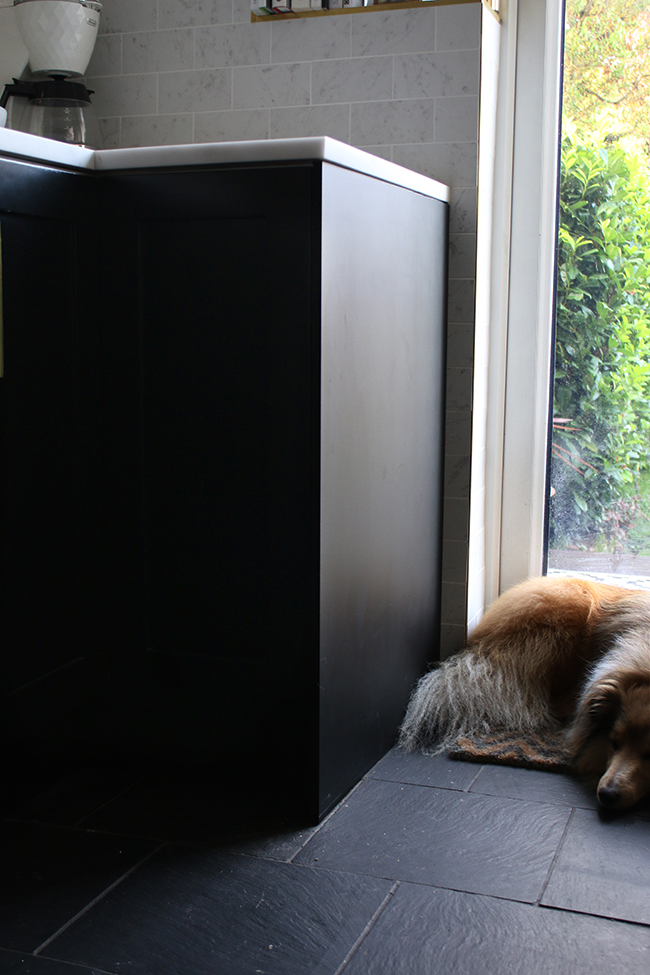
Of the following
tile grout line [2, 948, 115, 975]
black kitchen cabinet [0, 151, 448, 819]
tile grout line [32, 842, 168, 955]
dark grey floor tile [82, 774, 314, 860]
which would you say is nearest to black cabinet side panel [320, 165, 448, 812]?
black kitchen cabinet [0, 151, 448, 819]

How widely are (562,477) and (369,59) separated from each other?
1273 millimetres

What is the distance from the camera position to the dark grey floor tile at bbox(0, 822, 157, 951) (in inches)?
58.8

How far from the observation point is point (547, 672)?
2.34 meters

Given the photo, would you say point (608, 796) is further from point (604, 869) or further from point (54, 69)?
point (54, 69)

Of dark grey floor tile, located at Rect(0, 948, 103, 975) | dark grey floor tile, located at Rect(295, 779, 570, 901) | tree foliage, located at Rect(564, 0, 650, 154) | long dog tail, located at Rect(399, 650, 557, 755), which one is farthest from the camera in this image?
tree foliage, located at Rect(564, 0, 650, 154)

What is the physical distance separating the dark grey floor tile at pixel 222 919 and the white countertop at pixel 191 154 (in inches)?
50.5

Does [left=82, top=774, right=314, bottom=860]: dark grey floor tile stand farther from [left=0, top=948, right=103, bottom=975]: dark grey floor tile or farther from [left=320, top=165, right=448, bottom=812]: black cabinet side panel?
[left=0, top=948, right=103, bottom=975]: dark grey floor tile

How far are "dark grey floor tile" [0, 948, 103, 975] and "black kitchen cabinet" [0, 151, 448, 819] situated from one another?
502 mm

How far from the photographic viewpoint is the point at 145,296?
6.13 feet

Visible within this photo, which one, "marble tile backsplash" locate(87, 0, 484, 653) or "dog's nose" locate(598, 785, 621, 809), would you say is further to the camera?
"marble tile backsplash" locate(87, 0, 484, 653)

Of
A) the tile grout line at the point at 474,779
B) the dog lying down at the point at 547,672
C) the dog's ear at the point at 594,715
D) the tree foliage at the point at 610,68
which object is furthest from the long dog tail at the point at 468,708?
the tree foliage at the point at 610,68

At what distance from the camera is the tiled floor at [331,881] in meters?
1.43

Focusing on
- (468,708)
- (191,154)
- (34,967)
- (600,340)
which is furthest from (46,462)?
(600,340)

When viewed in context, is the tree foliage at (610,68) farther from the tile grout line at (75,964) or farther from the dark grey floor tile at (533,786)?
the tile grout line at (75,964)
